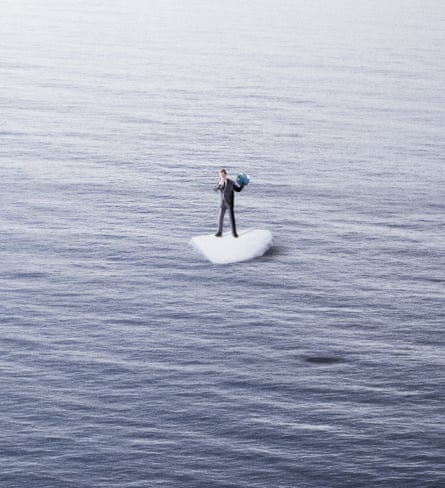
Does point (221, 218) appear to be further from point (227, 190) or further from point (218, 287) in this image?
point (218, 287)

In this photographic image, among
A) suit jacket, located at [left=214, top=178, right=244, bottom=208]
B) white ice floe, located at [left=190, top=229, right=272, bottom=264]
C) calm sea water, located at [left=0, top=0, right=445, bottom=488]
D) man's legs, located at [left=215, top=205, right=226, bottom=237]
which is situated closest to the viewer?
calm sea water, located at [left=0, top=0, right=445, bottom=488]

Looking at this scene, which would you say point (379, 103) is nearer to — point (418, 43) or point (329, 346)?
point (418, 43)

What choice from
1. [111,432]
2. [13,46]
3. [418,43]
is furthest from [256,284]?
[418,43]

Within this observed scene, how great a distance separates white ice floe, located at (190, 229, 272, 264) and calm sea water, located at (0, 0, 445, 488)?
0.54 metres

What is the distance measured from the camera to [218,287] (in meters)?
49.7

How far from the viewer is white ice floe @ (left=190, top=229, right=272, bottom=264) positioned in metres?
53.6

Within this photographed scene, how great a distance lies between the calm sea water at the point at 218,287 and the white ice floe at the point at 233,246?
539mm

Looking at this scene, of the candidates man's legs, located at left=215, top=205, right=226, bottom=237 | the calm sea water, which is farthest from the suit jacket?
the calm sea water

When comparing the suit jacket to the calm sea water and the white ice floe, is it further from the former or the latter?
the calm sea water

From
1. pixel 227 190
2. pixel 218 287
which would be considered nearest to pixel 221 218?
pixel 227 190

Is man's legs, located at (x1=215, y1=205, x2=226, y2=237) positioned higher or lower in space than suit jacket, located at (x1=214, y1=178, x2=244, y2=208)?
lower

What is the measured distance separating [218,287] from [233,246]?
15.7 feet

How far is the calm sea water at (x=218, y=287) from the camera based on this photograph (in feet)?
119

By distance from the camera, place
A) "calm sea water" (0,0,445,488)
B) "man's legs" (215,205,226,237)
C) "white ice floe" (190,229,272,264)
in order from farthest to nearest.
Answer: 1. "man's legs" (215,205,226,237)
2. "white ice floe" (190,229,272,264)
3. "calm sea water" (0,0,445,488)
